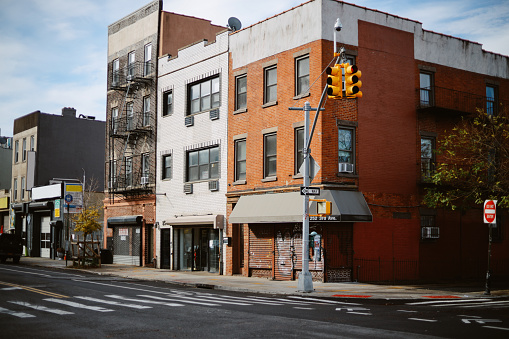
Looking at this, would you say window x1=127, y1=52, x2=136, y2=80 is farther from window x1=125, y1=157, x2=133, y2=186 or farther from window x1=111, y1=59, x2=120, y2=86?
window x1=125, y1=157, x2=133, y2=186

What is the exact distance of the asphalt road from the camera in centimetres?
1127

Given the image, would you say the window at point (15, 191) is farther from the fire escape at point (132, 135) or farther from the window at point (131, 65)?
the window at point (131, 65)

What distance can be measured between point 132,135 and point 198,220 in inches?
384

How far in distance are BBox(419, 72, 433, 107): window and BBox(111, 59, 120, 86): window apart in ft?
66.8

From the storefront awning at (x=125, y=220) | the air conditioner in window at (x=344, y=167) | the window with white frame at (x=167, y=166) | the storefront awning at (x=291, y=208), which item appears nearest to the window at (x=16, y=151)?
the storefront awning at (x=125, y=220)

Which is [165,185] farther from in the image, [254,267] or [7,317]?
[7,317]

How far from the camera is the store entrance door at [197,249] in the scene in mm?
31688

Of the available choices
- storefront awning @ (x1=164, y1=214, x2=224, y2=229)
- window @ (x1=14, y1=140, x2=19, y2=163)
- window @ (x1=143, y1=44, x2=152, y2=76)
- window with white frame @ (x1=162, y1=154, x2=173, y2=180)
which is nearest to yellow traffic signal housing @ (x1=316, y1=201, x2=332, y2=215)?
storefront awning @ (x1=164, y1=214, x2=224, y2=229)

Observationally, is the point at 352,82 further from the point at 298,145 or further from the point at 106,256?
the point at 106,256

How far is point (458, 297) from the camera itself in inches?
773

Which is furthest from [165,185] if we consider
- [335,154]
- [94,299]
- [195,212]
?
[94,299]

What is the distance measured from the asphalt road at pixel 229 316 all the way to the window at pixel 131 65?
21318 millimetres

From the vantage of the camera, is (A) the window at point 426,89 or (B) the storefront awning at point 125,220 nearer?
(A) the window at point 426,89

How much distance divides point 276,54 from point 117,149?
16.8 meters
